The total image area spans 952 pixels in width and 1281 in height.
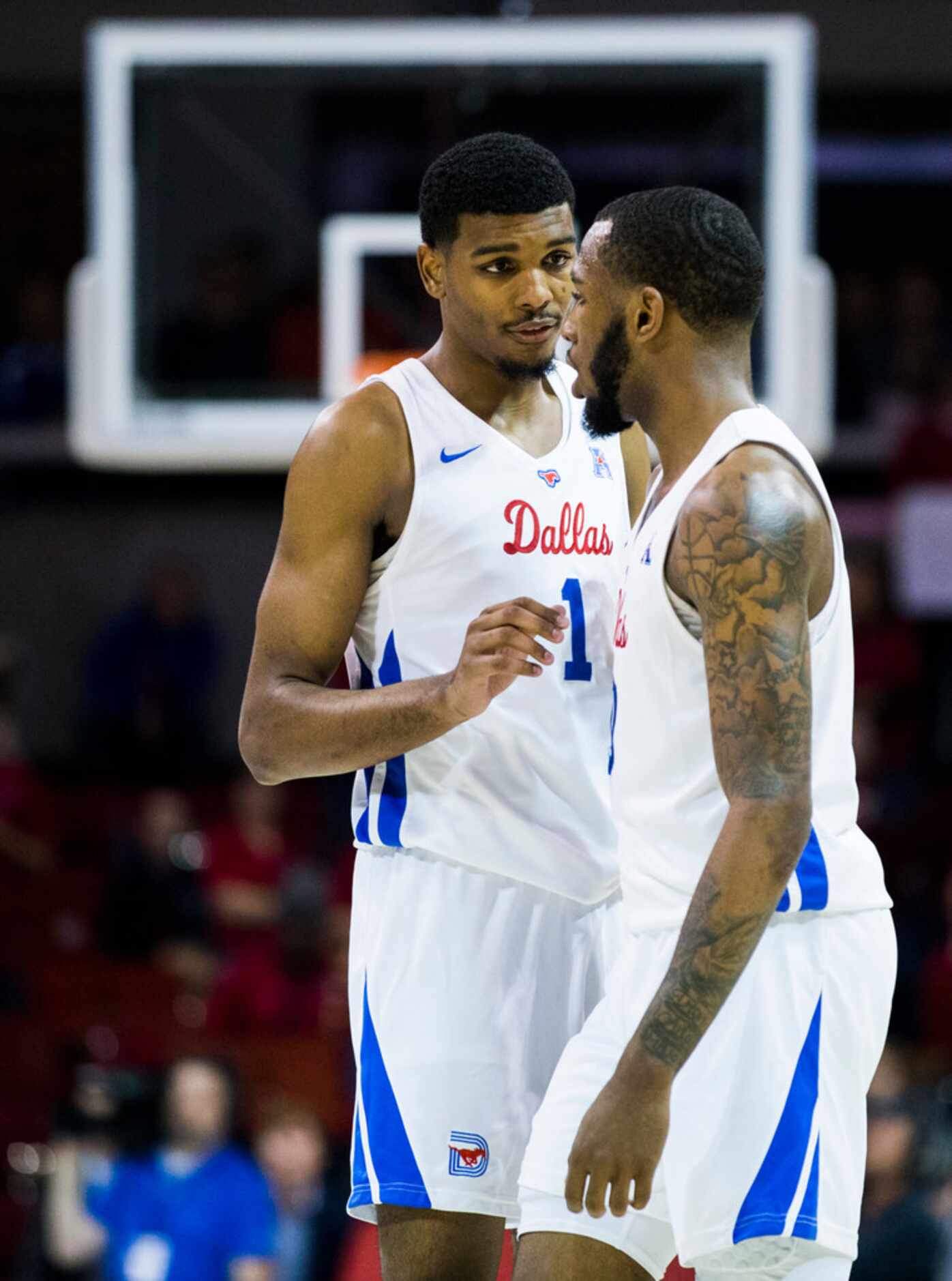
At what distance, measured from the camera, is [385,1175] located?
3479 mm

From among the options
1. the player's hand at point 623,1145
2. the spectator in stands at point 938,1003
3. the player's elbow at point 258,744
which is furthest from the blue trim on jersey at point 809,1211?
the spectator in stands at point 938,1003

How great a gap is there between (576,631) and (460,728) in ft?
0.87

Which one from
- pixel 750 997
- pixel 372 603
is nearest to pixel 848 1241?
pixel 750 997

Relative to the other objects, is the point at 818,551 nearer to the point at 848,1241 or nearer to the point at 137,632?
the point at 848,1241

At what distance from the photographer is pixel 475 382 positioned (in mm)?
3695

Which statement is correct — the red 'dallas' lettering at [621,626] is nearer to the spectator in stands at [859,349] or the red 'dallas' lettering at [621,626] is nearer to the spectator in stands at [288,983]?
the spectator in stands at [288,983]

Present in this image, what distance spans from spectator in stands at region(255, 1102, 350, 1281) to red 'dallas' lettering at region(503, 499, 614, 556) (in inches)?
172

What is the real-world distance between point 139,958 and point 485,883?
246 inches

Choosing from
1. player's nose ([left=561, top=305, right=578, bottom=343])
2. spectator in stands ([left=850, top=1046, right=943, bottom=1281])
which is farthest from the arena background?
player's nose ([left=561, top=305, right=578, bottom=343])

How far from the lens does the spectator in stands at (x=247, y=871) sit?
948cm

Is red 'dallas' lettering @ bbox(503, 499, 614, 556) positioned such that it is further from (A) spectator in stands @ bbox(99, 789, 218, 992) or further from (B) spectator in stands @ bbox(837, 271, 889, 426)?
(B) spectator in stands @ bbox(837, 271, 889, 426)

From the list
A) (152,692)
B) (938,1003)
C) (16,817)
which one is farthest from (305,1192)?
(152,692)

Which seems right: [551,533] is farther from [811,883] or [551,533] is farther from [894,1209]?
[894,1209]

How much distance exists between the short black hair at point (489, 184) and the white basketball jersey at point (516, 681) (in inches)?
12.4
